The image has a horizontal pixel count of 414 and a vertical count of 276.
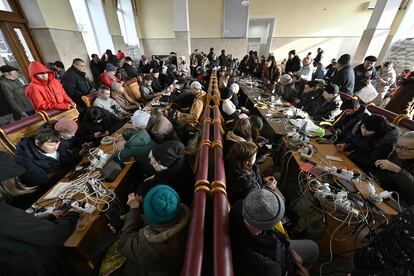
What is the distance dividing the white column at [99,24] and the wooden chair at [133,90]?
4.47m

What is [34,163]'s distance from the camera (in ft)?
6.34

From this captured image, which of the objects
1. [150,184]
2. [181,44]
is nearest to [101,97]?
[150,184]

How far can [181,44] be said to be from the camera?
33.2ft

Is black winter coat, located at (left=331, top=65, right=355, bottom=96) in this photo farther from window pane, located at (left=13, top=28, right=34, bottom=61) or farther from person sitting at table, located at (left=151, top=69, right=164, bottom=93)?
window pane, located at (left=13, top=28, right=34, bottom=61)

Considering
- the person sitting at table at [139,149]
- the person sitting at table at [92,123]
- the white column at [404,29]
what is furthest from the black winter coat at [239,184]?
the white column at [404,29]

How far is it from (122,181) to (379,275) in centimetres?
217

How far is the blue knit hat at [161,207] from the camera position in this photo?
3.67ft

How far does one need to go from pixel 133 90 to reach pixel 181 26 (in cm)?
622

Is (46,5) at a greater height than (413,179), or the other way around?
(46,5)

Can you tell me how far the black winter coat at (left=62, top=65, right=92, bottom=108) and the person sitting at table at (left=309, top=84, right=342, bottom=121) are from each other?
515 centimetres

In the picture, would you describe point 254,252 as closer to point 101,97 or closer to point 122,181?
point 122,181

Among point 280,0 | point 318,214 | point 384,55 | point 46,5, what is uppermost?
point 280,0

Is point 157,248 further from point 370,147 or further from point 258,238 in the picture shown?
point 370,147

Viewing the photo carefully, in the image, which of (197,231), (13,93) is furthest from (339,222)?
(13,93)
